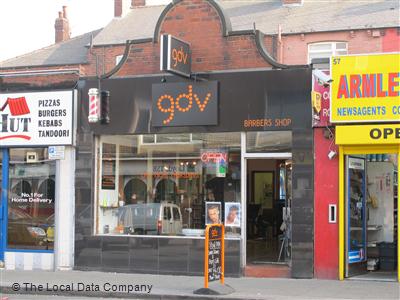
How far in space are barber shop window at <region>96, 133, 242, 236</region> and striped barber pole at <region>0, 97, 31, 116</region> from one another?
6.55 feet

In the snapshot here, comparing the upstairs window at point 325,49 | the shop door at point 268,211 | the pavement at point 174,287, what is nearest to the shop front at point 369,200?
the pavement at point 174,287

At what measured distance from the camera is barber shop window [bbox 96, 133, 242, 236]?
45.4ft

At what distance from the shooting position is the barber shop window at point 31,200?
15.0 metres

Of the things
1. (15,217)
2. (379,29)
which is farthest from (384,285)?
(379,29)

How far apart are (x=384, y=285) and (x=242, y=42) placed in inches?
229

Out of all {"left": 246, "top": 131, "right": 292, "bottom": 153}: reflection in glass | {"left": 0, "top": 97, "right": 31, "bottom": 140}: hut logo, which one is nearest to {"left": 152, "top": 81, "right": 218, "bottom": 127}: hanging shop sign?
{"left": 246, "top": 131, "right": 292, "bottom": 153}: reflection in glass

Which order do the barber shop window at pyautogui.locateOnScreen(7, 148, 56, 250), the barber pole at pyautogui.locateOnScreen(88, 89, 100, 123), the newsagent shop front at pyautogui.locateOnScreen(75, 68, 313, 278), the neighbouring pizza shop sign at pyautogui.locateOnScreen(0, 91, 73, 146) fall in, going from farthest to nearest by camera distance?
the barber shop window at pyautogui.locateOnScreen(7, 148, 56, 250) < the neighbouring pizza shop sign at pyautogui.locateOnScreen(0, 91, 73, 146) < the barber pole at pyautogui.locateOnScreen(88, 89, 100, 123) < the newsagent shop front at pyautogui.locateOnScreen(75, 68, 313, 278)

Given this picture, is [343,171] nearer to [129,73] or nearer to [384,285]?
[384,285]

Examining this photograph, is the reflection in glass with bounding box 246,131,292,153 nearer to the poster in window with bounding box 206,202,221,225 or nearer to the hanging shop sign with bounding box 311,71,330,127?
the hanging shop sign with bounding box 311,71,330,127

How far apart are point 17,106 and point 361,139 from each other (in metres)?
8.06

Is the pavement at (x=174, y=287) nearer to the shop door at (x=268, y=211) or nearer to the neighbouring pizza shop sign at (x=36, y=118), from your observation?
the shop door at (x=268, y=211)

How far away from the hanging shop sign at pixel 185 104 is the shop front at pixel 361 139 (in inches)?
103

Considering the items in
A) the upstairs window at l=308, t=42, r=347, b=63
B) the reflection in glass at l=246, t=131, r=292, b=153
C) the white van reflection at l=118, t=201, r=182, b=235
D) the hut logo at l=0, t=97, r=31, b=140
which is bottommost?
the white van reflection at l=118, t=201, r=182, b=235

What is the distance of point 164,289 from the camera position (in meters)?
11.8
